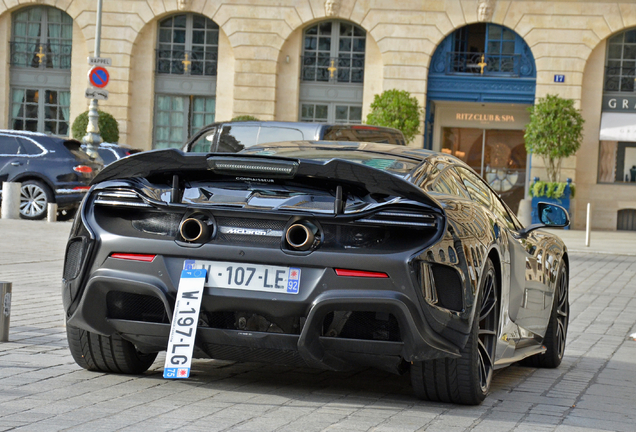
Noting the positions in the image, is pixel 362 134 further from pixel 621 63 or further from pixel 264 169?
pixel 621 63

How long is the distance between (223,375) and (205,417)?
3.69 feet

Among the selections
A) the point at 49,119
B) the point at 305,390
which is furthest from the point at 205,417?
the point at 49,119

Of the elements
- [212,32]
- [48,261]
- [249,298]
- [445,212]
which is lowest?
[48,261]

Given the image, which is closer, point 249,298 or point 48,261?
point 249,298

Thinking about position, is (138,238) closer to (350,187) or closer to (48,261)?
(350,187)

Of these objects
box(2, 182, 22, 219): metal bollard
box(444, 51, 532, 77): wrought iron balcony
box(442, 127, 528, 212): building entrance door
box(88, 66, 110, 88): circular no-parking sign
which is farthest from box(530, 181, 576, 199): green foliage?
box(2, 182, 22, 219): metal bollard

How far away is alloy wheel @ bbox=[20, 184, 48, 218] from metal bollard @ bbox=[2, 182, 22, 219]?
0.39m

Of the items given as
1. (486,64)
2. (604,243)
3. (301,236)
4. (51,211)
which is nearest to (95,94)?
(51,211)

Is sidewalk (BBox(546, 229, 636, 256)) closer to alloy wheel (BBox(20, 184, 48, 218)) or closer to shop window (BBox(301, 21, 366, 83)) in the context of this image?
shop window (BBox(301, 21, 366, 83))

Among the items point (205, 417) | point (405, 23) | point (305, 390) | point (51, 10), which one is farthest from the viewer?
point (51, 10)

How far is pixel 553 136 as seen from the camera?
93.0ft

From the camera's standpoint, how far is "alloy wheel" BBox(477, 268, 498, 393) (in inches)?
204

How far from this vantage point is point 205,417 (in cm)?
454

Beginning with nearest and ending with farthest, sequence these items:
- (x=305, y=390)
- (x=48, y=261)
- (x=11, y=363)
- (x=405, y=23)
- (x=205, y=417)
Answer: (x=205, y=417) < (x=305, y=390) < (x=11, y=363) < (x=48, y=261) < (x=405, y=23)
